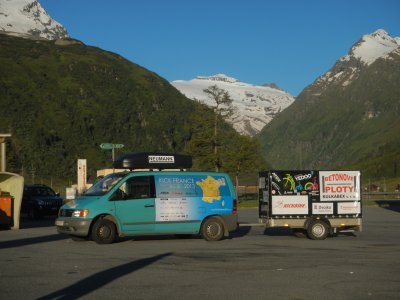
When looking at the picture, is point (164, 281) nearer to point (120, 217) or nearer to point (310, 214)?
point (120, 217)

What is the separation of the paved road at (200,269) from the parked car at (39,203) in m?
12.8

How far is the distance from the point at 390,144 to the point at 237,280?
605ft

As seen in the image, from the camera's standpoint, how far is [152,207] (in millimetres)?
18062

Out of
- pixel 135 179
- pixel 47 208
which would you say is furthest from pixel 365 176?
pixel 135 179

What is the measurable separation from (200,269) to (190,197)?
244 inches

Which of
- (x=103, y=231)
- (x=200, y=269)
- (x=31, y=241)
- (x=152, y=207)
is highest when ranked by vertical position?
(x=152, y=207)

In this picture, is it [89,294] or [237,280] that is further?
[237,280]

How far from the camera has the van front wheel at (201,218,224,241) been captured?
18.6 m

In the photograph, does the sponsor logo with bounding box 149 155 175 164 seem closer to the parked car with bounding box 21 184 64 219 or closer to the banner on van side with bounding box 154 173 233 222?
the banner on van side with bounding box 154 173 233 222

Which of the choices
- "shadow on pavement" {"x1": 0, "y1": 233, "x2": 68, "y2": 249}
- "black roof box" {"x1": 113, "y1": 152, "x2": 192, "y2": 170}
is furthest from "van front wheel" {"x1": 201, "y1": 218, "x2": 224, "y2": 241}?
"shadow on pavement" {"x1": 0, "y1": 233, "x2": 68, "y2": 249}

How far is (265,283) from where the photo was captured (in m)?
10.8

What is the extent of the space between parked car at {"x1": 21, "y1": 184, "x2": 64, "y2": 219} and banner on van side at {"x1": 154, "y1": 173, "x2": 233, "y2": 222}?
1486 centimetres

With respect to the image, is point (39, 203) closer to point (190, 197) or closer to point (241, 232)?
point (241, 232)

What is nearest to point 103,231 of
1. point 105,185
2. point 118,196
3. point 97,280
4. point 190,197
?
point 118,196
